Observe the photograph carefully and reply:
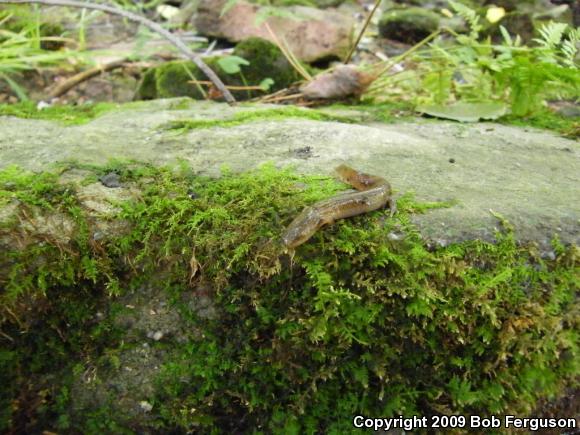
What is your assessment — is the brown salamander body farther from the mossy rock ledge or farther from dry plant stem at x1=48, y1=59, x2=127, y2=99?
dry plant stem at x1=48, y1=59, x2=127, y2=99

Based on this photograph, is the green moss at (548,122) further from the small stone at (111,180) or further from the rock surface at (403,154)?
the small stone at (111,180)

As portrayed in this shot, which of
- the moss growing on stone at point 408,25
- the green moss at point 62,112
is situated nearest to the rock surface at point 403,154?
the green moss at point 62,112

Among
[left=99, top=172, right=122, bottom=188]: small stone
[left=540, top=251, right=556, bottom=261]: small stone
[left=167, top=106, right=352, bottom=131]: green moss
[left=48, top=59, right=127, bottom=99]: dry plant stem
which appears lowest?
[left=48, top=59, right=127, bottom=99]: dry plant stem

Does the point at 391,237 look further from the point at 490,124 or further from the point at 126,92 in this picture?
the point at 126,92

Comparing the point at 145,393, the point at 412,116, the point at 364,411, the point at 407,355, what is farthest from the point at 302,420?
the point at 412,116

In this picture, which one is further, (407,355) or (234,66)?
(234,66)

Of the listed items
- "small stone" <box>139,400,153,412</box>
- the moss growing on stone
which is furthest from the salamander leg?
the moss growing on stone

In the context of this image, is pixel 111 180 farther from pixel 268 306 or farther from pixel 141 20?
pixel 141 20
